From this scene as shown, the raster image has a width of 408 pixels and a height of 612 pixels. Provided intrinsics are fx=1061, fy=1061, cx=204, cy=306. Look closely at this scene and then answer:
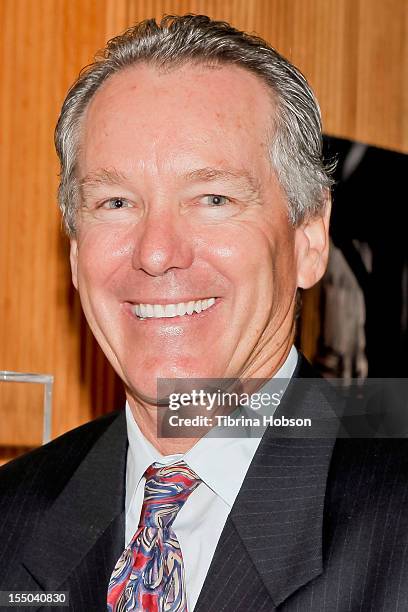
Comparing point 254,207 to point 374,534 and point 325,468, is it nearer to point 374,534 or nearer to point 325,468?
point 325,468

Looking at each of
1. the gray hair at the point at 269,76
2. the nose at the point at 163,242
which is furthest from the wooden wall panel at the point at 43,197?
the nose at the point at 163,242

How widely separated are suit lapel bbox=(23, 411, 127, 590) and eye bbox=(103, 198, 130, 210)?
1.27 ft

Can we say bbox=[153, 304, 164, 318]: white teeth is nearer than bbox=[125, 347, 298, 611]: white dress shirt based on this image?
No

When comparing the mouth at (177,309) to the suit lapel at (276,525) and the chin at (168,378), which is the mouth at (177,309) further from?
the suit lapel at (276,525)

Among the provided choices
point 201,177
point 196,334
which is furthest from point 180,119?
point 196,334

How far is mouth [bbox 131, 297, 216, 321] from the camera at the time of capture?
61.9 inches

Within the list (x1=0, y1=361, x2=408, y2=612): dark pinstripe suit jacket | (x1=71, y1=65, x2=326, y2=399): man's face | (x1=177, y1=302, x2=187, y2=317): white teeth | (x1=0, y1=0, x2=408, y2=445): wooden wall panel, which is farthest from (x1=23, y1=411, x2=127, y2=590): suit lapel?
(x1=0, y1=0, x2=408, y2=445): wooden wall panel

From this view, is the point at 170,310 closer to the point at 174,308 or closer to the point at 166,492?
the point at 174,308

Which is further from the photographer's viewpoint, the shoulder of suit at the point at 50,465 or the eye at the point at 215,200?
the shoulder of suit at the point at 50,465

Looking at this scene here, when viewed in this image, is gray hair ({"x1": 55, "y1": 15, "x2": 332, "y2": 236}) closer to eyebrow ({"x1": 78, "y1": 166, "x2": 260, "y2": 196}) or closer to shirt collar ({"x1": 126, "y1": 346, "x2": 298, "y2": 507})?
eyebrow ({"x1": 78, "y1": 166, "x2": 260, "y2": 196})

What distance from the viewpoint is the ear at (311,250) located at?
1.67 metres

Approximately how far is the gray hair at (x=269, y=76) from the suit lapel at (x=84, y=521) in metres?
0.42

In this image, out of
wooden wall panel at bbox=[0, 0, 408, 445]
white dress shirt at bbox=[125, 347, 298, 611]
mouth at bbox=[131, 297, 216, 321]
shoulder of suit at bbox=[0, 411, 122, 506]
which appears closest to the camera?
white dress shirt at bbox=[125, 347, 298, 611]

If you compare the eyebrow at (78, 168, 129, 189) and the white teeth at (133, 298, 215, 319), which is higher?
the eyebrow at (78, 168, 129, 189)
